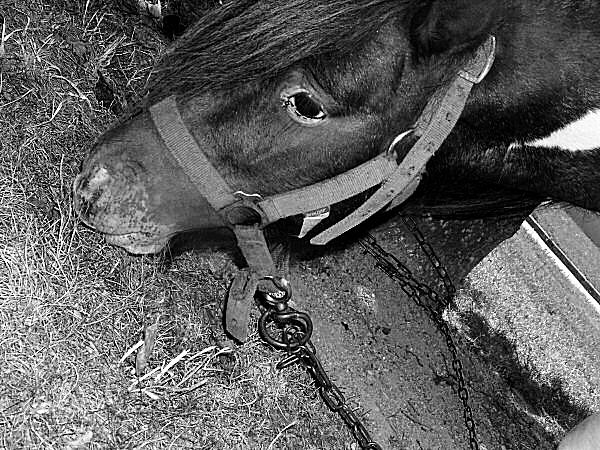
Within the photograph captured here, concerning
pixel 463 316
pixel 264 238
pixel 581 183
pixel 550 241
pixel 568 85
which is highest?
pixel 568 85

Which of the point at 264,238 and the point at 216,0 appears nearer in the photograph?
the point at 264,238

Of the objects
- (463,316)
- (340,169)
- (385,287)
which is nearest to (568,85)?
(340,169)

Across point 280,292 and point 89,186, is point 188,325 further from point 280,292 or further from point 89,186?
point 89,186

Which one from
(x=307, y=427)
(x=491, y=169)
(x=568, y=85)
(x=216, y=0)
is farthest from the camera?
(x=216, y=0)

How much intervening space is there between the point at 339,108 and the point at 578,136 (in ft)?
1.87

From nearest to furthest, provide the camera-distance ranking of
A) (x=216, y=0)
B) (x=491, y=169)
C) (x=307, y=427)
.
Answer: (x=491, y=169) → (x=307, y=427) → (x=216, y=0)

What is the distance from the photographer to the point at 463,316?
3.34 m

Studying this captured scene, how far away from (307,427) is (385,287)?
0.83 metres

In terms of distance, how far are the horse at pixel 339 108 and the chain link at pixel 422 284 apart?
3.67 feet

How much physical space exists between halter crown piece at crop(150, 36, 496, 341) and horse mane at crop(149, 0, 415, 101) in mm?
96

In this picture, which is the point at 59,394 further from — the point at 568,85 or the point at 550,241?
the point at 550,241

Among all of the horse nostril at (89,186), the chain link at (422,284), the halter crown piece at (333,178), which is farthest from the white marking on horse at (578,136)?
the chain link at (422,284)

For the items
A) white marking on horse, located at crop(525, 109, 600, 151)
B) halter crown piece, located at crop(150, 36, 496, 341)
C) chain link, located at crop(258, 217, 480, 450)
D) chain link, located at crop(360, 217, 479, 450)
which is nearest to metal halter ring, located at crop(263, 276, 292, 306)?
chain link, located at crop(258, 217, 480, 450)

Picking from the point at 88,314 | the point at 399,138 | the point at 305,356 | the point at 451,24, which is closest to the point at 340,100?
the point at 399,138
